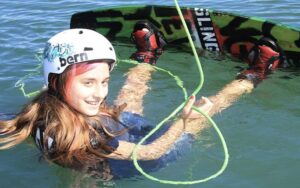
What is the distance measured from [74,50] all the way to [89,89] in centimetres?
28

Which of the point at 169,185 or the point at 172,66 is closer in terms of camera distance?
the point at 169,185

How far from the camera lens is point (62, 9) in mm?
8289

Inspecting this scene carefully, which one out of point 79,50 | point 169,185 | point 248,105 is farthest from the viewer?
point 248,105

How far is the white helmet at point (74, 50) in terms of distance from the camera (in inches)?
128

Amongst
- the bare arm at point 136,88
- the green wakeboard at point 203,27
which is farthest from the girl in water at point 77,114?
the green wakeboard at point 203,27

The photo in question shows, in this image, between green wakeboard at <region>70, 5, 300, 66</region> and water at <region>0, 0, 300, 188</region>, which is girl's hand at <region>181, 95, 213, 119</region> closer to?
water at <region>0, 0, 300, 188</region>

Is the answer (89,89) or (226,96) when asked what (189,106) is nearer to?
(89,89)

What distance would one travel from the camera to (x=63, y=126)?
322 centimetres

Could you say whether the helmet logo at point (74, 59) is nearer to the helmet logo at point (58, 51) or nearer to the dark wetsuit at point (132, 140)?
the helmet logo at point (58, 51)

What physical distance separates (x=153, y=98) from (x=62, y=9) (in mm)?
3919

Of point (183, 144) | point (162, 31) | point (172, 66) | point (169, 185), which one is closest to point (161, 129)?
point (183, 144)

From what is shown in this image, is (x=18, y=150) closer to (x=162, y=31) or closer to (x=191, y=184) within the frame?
(x=191, y=184)

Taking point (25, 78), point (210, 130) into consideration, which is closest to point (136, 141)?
point (210, 130)

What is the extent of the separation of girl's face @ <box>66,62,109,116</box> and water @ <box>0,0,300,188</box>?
0.68 metres
